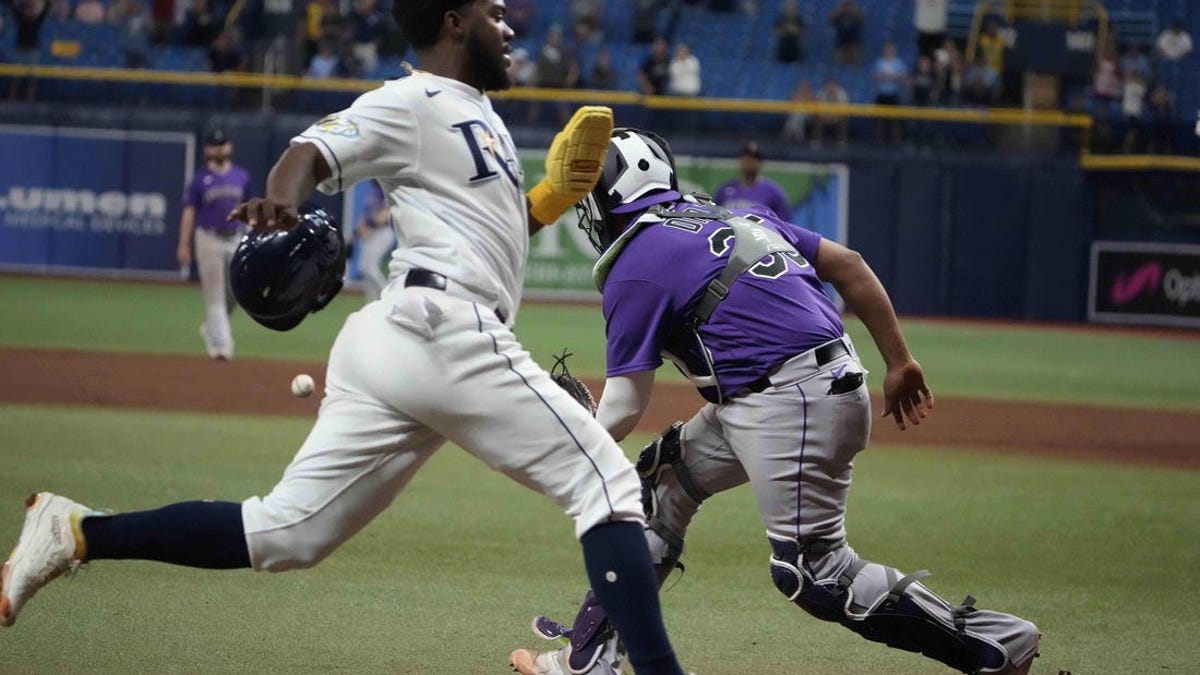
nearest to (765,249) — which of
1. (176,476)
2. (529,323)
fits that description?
(176,476)

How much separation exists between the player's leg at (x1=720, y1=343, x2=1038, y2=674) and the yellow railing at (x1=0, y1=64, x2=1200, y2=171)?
2001 centimetres

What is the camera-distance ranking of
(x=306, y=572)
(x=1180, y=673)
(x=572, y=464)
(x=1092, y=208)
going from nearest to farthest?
(x=572, y=464) < (x=1180, y=673) < (x=306, y=572) < (x=1092, y=208)

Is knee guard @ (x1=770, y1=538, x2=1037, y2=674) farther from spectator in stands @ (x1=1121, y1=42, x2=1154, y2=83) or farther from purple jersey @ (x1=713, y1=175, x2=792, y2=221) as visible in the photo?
spectator in stands @ (x1=1121, y1=42, x2=1154, y2=83)

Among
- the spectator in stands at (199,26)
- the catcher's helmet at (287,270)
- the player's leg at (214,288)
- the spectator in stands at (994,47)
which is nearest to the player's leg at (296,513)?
the catcher's helmet at (287,270)

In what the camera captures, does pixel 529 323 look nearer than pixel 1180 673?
No

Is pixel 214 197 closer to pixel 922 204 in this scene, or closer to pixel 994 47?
pixel 922 204

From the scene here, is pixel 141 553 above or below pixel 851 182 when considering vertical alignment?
above

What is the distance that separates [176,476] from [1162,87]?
68.9 feet

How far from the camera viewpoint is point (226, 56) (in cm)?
2588

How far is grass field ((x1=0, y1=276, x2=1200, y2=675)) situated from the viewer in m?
5.66

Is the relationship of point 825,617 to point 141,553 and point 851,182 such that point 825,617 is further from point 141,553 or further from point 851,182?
point 851,182

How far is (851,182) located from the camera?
25156mm

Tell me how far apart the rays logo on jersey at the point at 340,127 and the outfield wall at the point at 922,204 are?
20.7 meters

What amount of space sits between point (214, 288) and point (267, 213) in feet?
38.0
